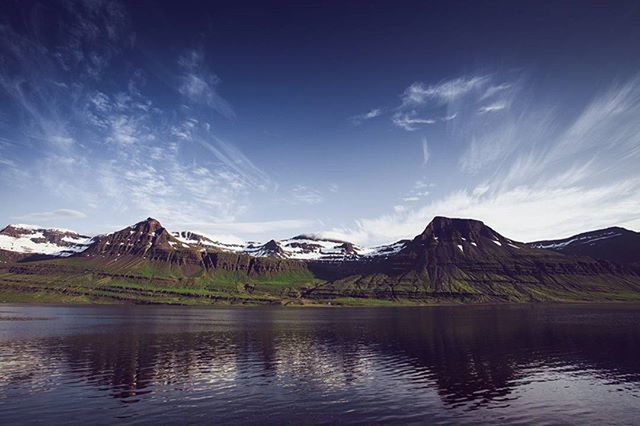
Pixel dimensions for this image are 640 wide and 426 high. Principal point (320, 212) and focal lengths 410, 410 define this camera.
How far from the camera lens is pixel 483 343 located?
103688 millimetres

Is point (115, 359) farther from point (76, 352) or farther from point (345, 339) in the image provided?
point (345, 339)

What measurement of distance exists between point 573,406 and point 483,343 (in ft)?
185

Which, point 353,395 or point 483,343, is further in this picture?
point 483,343

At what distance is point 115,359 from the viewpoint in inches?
3150

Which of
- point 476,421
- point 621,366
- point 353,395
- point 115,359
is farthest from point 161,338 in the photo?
point 621,366

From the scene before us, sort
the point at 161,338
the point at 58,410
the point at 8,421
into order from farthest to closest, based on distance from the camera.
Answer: the point at 161,338 < the point at 58,410 < the point at 8,421

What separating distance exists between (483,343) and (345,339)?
123 ft

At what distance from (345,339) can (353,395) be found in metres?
66.8

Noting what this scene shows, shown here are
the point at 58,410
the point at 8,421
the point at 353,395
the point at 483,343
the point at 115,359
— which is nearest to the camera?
the point at 8,421

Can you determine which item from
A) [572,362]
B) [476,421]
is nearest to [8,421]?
[476,421]

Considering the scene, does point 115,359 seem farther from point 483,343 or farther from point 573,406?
point 483,343

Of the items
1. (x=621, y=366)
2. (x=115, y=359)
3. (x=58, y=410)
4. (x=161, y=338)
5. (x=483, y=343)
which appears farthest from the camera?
(x=161, y=338)

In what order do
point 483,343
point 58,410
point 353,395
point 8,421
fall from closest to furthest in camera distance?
point 8,421, point 58,410, point 353,395, point 483,343

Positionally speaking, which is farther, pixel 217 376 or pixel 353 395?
pixel 217 376
